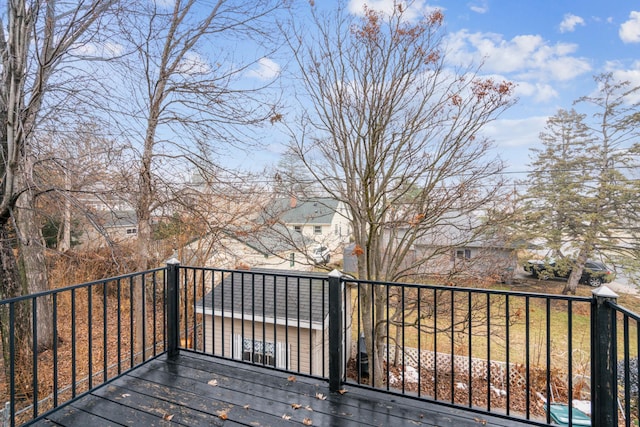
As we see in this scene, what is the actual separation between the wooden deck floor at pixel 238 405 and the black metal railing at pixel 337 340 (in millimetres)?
109

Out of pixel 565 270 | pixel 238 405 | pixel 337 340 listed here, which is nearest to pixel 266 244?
pixel 337 340

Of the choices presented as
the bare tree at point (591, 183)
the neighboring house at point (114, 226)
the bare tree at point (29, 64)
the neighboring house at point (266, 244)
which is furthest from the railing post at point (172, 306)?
the bare tree at point (591, 183)

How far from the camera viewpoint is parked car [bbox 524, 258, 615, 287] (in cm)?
1063

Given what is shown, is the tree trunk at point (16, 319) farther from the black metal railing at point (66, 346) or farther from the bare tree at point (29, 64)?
the bare tree at point (29, 64)

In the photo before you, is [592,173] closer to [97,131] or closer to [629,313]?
[629,313]

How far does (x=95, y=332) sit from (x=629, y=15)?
581 inches

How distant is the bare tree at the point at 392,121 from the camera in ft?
16.4

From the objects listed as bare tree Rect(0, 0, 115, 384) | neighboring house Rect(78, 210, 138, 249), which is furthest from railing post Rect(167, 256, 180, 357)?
bare tree Rect(0, 0, 115, 384)

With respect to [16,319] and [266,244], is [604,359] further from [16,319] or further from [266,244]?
[16,319]

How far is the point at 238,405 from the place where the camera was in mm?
2121

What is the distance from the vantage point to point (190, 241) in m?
8.59

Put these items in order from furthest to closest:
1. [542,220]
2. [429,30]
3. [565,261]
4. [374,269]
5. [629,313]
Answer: [565,261], [542,220], [374,269], [429,30], [629,313]

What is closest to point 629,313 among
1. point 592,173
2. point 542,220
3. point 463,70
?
point 463,70

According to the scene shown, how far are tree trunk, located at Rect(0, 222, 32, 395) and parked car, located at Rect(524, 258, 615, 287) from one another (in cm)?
1283
